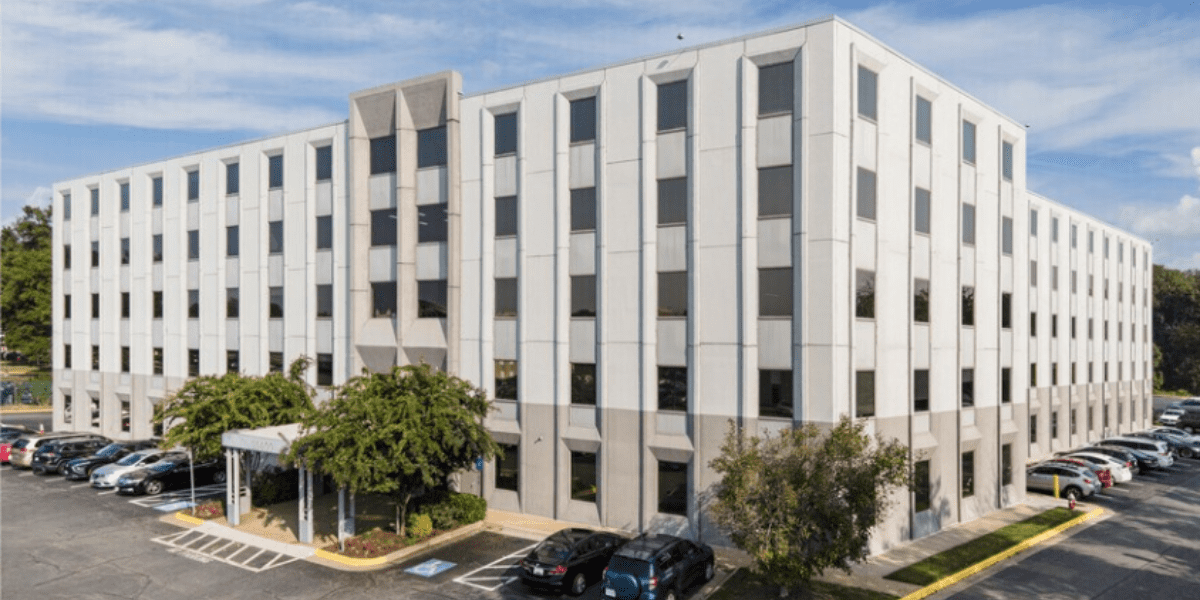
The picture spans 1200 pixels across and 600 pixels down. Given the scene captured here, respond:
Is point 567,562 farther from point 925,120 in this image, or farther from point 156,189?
point 156,189

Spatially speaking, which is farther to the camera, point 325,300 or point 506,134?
point 325,300

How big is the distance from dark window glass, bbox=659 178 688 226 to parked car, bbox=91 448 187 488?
85.9 ft

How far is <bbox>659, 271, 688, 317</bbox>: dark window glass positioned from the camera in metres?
27.5

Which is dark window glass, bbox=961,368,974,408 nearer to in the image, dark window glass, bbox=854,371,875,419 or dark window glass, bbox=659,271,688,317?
dark window glass, bbox=854,371,875,419

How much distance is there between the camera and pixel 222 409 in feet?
99.3

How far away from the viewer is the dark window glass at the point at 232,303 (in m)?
42.0

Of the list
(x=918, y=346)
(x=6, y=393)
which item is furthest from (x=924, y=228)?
(x=6, y=393)

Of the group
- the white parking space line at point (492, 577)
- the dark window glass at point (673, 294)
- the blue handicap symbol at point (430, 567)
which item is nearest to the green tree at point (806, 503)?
the white parking space line at point (492, 577)

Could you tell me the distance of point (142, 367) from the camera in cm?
4775

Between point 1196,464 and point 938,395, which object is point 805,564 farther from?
point 1196,464

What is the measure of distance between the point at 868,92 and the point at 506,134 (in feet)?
47.5

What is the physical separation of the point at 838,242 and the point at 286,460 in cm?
2027

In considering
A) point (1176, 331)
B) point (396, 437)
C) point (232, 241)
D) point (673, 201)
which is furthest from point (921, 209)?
point (1176, 331)

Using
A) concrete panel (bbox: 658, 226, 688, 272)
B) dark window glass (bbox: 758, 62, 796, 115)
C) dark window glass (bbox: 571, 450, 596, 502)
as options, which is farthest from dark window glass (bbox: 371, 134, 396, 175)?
dark window glass (bbox: 758, 62, 796, 115)
